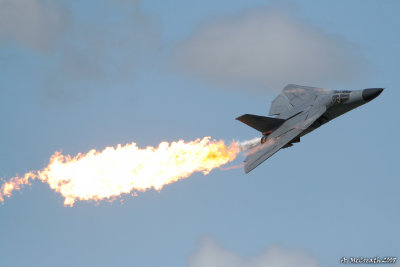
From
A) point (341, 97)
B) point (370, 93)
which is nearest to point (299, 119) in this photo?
point (341, 97)

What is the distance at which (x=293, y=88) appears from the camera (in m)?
67.9

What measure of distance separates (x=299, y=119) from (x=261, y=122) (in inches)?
137

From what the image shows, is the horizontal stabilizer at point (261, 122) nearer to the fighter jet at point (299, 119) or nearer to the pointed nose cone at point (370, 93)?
the fighter jet at point (299, 119)

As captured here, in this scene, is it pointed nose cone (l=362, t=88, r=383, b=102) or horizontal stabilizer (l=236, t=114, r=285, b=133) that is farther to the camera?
horizontal stabilizer (l=236, t=114, r=285, b=133)

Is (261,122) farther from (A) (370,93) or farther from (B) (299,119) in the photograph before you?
(A) (370,93)

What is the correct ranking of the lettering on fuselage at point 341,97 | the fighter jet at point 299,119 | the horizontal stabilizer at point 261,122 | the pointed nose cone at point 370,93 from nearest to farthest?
1. the pointed nose cone at point 370,93
2. the fighter jet at point 299,119
3. the lettering on fuselage at point 341,97
4. the horizontal stabilizer at point 261,122

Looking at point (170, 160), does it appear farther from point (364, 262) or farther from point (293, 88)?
point (364, 262)

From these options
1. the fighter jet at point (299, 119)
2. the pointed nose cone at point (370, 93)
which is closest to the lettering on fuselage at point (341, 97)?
the fighter jet at point (299, 119)

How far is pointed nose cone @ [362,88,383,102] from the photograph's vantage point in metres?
57.8

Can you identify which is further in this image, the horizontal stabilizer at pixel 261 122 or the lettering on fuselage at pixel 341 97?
the horizontal stabilizer at pixel 261 122

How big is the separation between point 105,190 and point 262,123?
673 inches

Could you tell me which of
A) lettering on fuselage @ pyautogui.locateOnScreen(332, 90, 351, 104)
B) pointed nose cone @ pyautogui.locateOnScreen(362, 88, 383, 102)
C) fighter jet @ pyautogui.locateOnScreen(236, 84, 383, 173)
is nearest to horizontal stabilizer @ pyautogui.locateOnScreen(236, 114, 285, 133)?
fighter jet @ pyautogui.locateOnScreen(236, 84, 383, 173)

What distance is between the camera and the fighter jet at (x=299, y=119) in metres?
58.3

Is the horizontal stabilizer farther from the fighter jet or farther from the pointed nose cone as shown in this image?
the pointed nose cone
